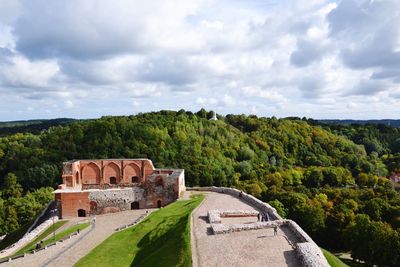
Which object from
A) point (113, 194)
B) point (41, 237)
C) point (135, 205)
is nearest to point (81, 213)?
point (113, 194)

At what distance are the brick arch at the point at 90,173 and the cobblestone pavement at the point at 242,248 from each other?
24585 mm

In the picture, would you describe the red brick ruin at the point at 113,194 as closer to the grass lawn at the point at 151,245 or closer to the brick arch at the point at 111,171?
the brick arch at the point at 111,171

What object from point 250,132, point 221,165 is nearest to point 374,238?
point 221,165

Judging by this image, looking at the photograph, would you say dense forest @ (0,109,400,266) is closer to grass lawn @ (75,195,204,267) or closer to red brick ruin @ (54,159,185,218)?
red brick ruin @ (54,159,185,218)

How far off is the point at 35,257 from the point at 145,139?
61.2 meters

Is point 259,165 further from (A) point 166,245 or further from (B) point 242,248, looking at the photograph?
(B) point 242,248

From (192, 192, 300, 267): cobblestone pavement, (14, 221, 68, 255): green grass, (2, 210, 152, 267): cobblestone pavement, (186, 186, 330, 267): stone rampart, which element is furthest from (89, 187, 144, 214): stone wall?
(192, 192, 300, 267): cobblestone pavement

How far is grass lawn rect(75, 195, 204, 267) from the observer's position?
23531 mm

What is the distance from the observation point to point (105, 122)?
94.2 meters

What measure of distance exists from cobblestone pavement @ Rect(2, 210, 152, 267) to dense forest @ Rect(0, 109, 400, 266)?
763 inches

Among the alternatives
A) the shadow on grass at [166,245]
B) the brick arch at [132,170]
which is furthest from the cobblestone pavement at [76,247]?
the brick arch at [132,170]

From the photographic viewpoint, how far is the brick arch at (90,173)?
49.1 metres

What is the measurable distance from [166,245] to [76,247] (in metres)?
7.36

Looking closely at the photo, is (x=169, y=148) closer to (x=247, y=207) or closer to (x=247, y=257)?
(x=247, y=207)
